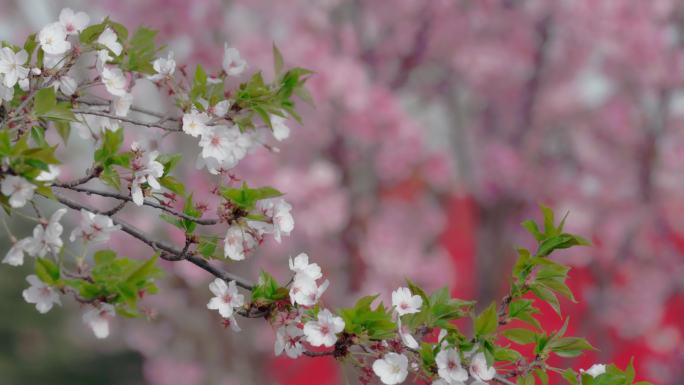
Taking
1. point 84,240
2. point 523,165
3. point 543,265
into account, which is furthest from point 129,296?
point 523,165

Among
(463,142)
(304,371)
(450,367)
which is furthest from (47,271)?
(304,371)

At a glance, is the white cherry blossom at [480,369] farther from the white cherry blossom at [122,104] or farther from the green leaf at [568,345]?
the white cherry blossom at [122,104]

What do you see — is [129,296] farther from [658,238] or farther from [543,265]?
[658,238]

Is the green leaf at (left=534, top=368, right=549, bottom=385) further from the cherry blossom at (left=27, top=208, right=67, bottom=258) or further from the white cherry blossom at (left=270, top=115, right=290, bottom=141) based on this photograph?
the cherry blossom at (left=27, top=208, right=67, bottom=258)

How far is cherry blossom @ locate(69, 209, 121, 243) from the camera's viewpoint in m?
1.70

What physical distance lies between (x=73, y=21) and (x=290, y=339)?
829mm

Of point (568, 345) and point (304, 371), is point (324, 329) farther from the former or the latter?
point (304, 371)

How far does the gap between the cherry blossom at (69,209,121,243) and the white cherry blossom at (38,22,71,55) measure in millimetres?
376

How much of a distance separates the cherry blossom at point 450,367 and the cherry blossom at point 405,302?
12 cm

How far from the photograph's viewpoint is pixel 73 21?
1941mm

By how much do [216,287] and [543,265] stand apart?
66cm

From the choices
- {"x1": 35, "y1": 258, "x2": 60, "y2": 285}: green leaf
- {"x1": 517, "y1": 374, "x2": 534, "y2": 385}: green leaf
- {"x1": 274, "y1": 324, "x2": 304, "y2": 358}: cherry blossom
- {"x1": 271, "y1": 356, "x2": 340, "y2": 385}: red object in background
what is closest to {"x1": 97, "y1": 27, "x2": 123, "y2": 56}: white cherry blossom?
{"x1": 35, "y1": 258, "x2": 60, "y2": 285}: green leaf

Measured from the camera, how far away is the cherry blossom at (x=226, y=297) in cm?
179

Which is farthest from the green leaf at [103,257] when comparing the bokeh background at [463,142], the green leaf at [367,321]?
the bokeh background at [463,142]
